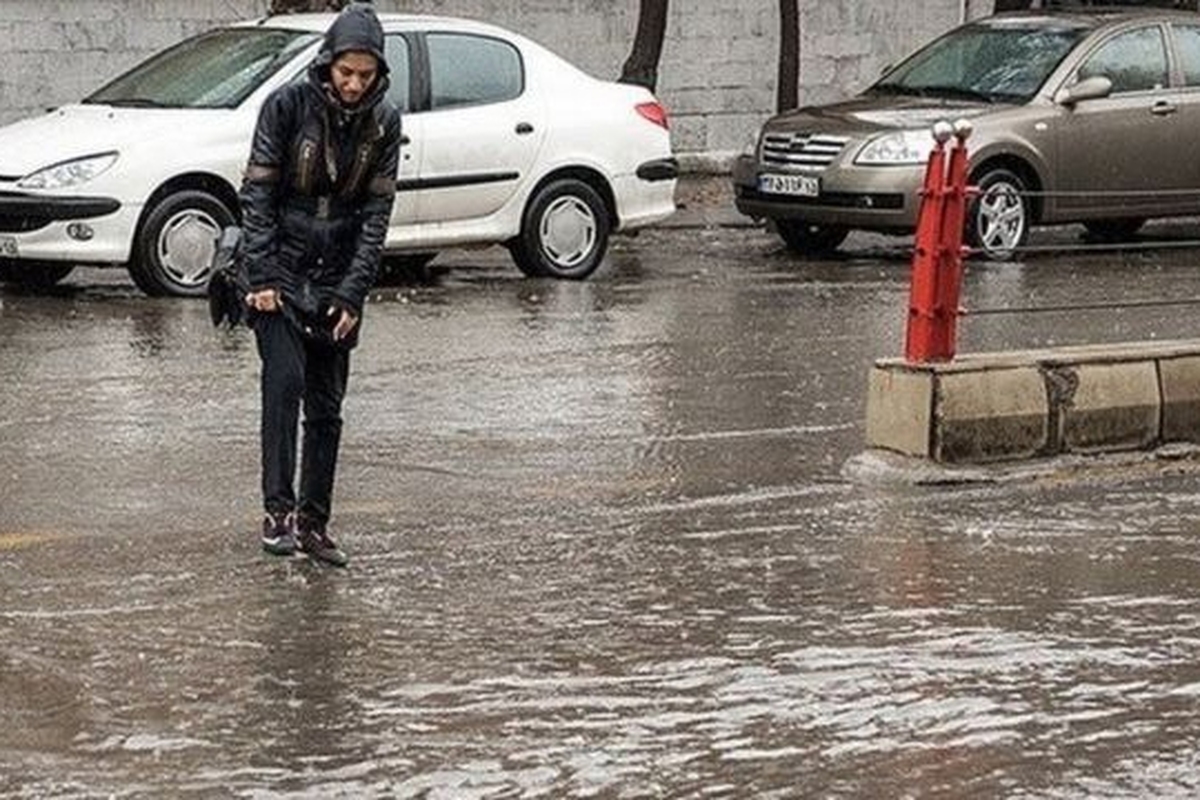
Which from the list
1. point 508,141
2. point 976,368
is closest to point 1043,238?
point 508,141

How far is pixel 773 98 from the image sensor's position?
28.8m

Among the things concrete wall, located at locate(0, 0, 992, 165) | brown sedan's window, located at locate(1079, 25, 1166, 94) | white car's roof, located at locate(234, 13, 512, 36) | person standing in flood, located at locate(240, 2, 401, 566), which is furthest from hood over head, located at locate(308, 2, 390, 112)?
concrete wall, located at locate(0, 0, 992, 165)

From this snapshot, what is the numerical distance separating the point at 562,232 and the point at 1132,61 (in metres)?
5.13

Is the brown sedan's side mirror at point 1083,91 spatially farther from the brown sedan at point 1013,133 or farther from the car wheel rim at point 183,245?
the car wheel rim at point 183,245

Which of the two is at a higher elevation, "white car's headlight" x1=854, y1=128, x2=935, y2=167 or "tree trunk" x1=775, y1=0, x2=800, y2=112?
"tree trunk" x1=775, y1=0, x2=800, y2=112

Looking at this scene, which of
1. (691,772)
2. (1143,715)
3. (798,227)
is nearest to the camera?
(691,772)

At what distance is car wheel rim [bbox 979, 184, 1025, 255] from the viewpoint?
19.9 meters

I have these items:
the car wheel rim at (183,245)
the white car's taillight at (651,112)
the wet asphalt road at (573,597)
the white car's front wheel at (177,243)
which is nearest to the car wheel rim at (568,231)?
the white car's taillight at (651,112)

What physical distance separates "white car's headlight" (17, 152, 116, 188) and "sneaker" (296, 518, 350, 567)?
24.8 ft

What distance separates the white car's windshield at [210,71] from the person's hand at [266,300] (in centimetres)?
836

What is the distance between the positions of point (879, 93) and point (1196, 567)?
12.4m

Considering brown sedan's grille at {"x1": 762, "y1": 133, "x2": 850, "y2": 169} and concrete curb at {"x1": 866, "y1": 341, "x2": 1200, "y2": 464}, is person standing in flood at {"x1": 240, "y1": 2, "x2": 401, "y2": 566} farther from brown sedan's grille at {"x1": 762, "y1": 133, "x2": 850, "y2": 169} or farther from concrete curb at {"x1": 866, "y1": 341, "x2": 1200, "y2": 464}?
brown sedan's grille at {"x1": 762, "y1": 133, "x2": 850, "y2": 169}

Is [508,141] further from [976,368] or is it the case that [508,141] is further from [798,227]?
[976,368]

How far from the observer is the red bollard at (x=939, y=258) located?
1086 cm
